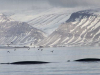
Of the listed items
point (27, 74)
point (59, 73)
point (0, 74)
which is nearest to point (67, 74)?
point (59, 73)

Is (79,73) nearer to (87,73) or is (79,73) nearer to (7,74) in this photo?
(87,73)

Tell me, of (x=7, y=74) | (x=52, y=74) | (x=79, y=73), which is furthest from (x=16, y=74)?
(x=79, y=73)

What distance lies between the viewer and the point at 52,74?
61.2 metres

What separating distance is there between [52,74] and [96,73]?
7307 mm

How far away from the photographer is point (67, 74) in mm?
61312

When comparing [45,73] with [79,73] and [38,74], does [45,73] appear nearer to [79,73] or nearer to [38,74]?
[38,74]

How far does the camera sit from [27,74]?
61406mm

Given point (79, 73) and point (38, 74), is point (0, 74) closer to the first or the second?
point (38, 74)

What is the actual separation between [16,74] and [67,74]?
8.52 m

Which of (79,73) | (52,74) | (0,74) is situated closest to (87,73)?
(79,73)

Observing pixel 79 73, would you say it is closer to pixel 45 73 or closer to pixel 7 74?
pixel 45 73

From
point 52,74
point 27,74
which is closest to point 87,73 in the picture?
point 52,74

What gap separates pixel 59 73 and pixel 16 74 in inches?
288

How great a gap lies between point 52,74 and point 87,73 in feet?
19.2
